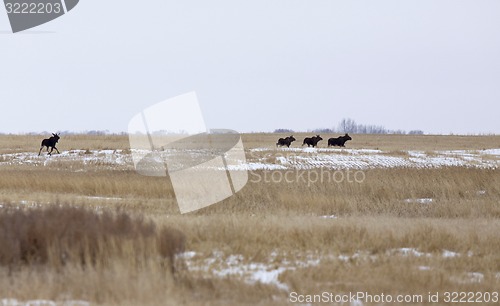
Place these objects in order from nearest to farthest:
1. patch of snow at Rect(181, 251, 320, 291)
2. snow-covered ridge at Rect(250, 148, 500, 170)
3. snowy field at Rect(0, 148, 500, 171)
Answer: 1. patch of snow at Rect(181, 251, 320, 291)
2. snowy field at Rect(0, 148, 500, 171)
3. snow-covered ridge at Rect(250, 148, 500, 170)

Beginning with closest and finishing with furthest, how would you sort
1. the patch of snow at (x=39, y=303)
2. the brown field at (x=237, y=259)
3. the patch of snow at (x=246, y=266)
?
the patch of snow at (x=39, y=303), the brown field at (x=237, y=259), the patch of snow at (x=246, y=266)

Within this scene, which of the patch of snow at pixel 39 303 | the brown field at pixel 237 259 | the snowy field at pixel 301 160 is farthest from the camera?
the snowy field at pixel 301 160

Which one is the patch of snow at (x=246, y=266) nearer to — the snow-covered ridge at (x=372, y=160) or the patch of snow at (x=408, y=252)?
the patch of snow at (x=408, y=252)

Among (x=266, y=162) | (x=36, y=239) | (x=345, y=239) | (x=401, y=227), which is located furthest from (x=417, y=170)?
(x=36, y=239)

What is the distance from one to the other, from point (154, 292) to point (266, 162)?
24.8 meters

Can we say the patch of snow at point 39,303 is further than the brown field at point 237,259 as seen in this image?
No

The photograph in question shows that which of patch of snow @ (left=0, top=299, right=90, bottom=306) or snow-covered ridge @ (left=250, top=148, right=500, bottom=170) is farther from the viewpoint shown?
snow-covered ridge @ (left=250, top=148, right=500, bottom=170)
